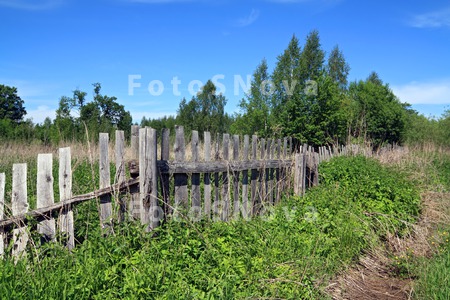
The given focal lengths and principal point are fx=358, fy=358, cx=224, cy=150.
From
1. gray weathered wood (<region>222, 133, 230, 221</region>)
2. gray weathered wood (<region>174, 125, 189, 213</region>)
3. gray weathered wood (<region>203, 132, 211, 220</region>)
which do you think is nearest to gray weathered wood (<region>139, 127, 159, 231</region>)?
gray weathered wood (<region>174, 125, 189, 213</region>)

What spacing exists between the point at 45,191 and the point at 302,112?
20664mm

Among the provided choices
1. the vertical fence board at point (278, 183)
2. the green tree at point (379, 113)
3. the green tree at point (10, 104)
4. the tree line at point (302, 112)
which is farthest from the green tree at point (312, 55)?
the green tree at point (10, 104)

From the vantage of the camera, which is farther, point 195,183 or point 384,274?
point 195,183

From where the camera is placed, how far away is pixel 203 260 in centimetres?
360

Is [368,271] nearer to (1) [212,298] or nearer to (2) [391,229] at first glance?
(2) [391,229]

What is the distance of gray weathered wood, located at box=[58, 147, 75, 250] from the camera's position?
12.2ft

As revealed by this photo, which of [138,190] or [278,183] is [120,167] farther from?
[278,183]

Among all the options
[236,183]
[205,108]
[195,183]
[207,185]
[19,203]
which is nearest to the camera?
[19,203]

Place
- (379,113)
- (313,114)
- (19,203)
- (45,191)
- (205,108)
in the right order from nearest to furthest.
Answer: (19,203) < (45,191) < (313,114) < (379,113) < (205,108)

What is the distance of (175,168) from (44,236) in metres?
1.65

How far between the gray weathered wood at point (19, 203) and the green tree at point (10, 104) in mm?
47944

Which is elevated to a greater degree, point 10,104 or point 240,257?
point 10,104

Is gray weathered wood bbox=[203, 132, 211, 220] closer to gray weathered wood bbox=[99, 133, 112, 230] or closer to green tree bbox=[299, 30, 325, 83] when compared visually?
gray weathered wood bbox=[99, 133, 112, 230]

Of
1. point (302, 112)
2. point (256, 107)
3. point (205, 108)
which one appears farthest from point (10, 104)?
point (302, 112)
